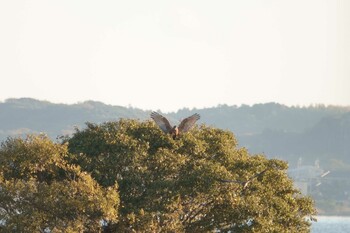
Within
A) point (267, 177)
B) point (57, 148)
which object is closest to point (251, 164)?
point (267, 177)

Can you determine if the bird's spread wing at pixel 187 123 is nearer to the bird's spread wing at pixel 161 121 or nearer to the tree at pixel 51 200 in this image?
the bird's spread wing at pixel 161 121

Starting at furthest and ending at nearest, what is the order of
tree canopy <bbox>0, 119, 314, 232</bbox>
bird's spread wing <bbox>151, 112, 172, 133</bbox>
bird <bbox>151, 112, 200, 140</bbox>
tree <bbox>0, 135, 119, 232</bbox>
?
bird <bbox>151, 112, 200, 140</bbox>
bird's spread wing <bbox>151, 112, 172, 133</bbox>
tree canopy <bbox>0, 119, 314, 232</bbox>
tree <bbox>0, 135, 119, 232</bbox>

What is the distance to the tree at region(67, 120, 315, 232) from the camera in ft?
177

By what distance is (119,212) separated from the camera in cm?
5366

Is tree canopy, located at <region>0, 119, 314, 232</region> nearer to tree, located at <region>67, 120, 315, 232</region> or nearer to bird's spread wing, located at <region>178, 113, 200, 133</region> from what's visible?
tree, located at <region>67, 120, 315, 232</region>

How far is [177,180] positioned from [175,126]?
2733 millimetres

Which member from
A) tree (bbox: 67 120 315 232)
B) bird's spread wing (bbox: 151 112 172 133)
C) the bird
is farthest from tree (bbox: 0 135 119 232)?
the bird

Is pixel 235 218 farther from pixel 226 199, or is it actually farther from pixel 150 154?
pixel 150 154

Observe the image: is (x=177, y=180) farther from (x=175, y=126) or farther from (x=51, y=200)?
(x=51, y=200)

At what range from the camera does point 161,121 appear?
5500 cm

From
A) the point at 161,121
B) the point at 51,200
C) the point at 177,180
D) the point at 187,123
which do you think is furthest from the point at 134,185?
the point at 51,200

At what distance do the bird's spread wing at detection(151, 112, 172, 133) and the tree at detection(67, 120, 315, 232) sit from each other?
0.85m

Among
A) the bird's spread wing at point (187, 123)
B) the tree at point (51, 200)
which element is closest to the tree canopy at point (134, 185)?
the tree at point (51, 200)

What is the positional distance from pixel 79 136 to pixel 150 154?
410cm
